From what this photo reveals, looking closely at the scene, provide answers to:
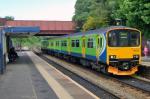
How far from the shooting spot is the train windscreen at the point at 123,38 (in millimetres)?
25453

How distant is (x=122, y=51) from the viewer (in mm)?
25328

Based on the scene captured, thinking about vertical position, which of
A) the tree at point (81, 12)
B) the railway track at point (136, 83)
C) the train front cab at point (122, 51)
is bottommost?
the railway track at point (136, 83)

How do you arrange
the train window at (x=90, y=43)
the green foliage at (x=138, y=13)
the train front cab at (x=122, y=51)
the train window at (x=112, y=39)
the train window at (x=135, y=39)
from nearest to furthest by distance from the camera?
1. the train front cab at (x=122, y=51)
2. the train window at (x=112, y=39)
3. the train window at (x=135, y=39)
4. the train window at (x=90, y=43)
5. the green foliage at (x=138, y=13)

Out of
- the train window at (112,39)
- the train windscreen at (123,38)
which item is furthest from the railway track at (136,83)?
the train window at (112,39)

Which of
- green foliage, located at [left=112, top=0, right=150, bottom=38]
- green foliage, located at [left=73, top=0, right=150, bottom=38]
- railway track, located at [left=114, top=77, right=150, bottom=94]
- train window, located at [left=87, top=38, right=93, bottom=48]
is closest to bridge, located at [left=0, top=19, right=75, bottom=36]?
green foliage, located at [left=73, top=0, right=150, bottom=38]

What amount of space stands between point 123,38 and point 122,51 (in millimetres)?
819

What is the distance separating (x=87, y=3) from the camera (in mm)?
79688

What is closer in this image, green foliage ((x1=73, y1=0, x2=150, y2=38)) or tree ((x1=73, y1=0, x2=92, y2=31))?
green foliage ((x1=73, y1=0, x2=150, y2=38))

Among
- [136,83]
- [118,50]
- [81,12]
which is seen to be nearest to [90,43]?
[118,50]

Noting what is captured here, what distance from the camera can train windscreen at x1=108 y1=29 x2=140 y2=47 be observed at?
2545 cm

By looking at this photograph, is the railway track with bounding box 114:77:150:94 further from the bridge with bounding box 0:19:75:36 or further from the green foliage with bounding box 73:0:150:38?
the bridge with bounding box 0:19:75:36

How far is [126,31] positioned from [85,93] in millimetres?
9134

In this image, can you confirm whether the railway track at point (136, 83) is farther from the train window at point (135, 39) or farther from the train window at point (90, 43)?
the train window at point (90, 43)

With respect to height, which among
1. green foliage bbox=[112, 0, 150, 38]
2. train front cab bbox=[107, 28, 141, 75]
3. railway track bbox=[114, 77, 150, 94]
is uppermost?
green foliage bbox=[112, 0, 150, 38]
